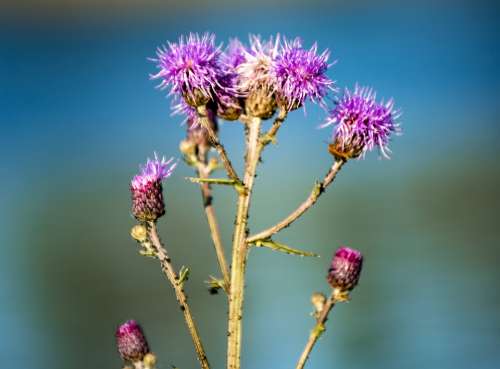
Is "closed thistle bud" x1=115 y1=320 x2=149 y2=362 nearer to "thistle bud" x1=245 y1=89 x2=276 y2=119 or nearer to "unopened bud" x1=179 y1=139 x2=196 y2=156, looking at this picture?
"unopened bud" x1=179 y1=139 x2=196 y2=156

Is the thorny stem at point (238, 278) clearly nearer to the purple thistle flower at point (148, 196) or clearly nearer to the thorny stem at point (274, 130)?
the thorny stem at point (274, 130)

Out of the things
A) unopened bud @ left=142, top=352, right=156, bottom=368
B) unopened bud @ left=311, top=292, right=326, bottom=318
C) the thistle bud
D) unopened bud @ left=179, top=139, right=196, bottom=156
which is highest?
unopened bud @ left=179, top=139, right=196, bottom=156

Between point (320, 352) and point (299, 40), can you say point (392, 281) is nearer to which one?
point (320, 352)

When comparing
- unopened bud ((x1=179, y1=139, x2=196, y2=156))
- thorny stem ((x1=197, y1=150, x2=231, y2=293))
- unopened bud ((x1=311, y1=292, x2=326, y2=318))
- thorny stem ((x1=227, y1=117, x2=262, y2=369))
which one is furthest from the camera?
unopened bud ((x1=179, y1=139, x2=196, y2=156))

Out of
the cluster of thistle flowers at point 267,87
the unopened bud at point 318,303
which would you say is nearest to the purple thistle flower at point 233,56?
the cluster of thistle flowers at point 267,87

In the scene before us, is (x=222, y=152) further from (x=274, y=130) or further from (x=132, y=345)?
(x=132, y=345)

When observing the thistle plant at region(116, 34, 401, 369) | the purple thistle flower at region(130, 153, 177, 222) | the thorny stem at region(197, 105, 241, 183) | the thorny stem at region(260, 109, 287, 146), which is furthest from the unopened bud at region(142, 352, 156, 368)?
the thorny stem at region(260, 109, 287, 146)
